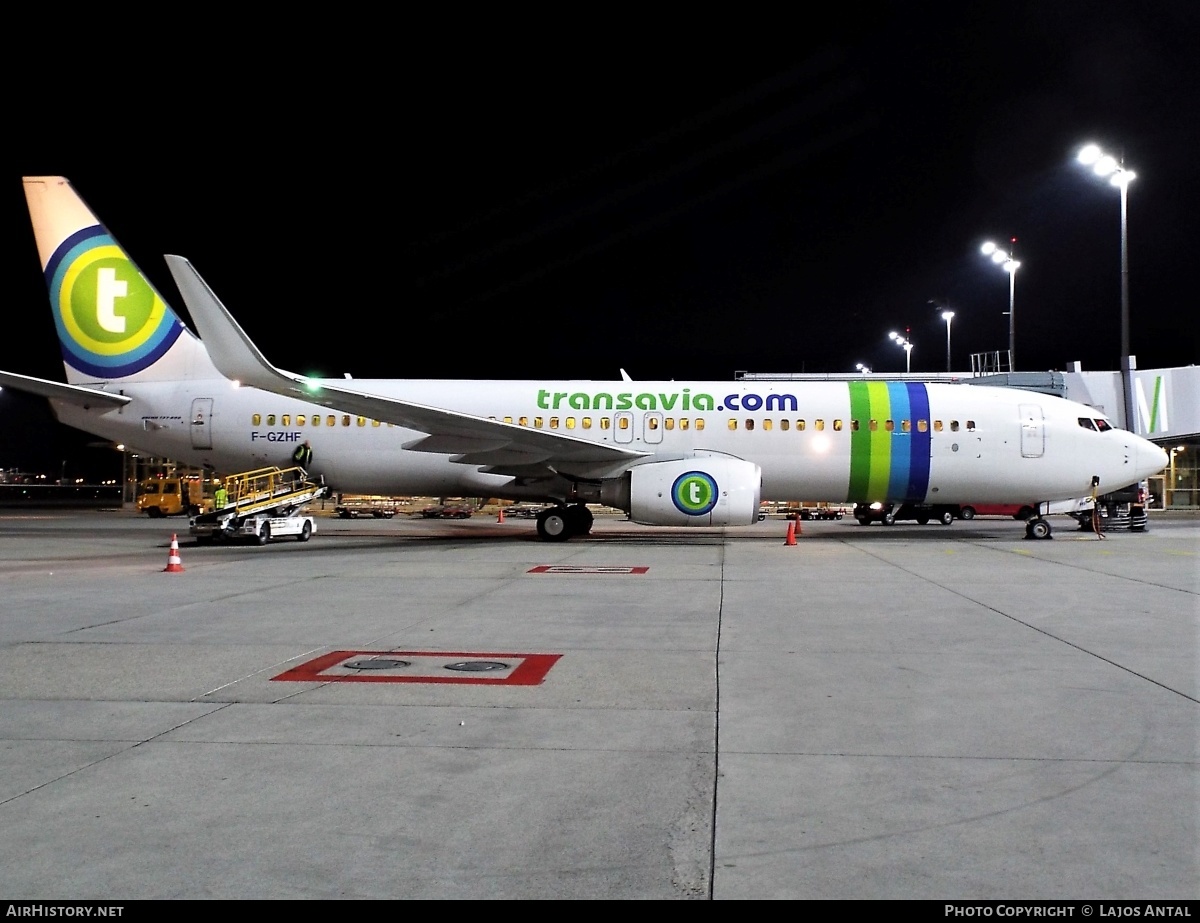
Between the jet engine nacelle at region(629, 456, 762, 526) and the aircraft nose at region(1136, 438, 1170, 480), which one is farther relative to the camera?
the aircraft nose at region(1136, 438, 1170, 480)

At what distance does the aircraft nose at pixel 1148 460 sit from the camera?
1812cm

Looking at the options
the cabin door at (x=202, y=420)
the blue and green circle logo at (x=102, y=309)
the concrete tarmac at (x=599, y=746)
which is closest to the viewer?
the concrete tarmac at (x=599, y=746)

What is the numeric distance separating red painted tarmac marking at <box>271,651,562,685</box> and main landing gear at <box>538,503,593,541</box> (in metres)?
11.4

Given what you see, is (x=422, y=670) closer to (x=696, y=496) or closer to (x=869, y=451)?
(x=696, y=496)

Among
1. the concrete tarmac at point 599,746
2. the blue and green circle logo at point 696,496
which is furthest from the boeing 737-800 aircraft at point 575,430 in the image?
the concrete tarmac at point 599,746

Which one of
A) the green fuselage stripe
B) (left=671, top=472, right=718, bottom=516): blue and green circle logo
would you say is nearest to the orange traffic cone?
(left=671, top=472, right=718, bottom=516): blue and green circle logo

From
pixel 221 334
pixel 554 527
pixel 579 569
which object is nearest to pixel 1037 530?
pixel 554 527

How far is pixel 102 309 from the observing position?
64.8ft

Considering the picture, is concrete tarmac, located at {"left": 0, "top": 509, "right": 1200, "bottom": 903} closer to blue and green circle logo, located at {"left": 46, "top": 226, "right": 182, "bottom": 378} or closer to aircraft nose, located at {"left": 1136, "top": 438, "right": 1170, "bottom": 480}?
aircraft nose, located at {"left": 1136, "top": 438, "right": 1170, "bottom": 480}

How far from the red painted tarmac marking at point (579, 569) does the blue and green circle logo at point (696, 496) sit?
3611 mm

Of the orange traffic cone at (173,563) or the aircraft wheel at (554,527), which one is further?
the aircraft wheel at (554,527)

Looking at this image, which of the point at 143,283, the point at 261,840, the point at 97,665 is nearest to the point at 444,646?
the point at 97,665

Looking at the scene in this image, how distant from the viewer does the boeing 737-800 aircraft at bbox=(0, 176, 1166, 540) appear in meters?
16.7
